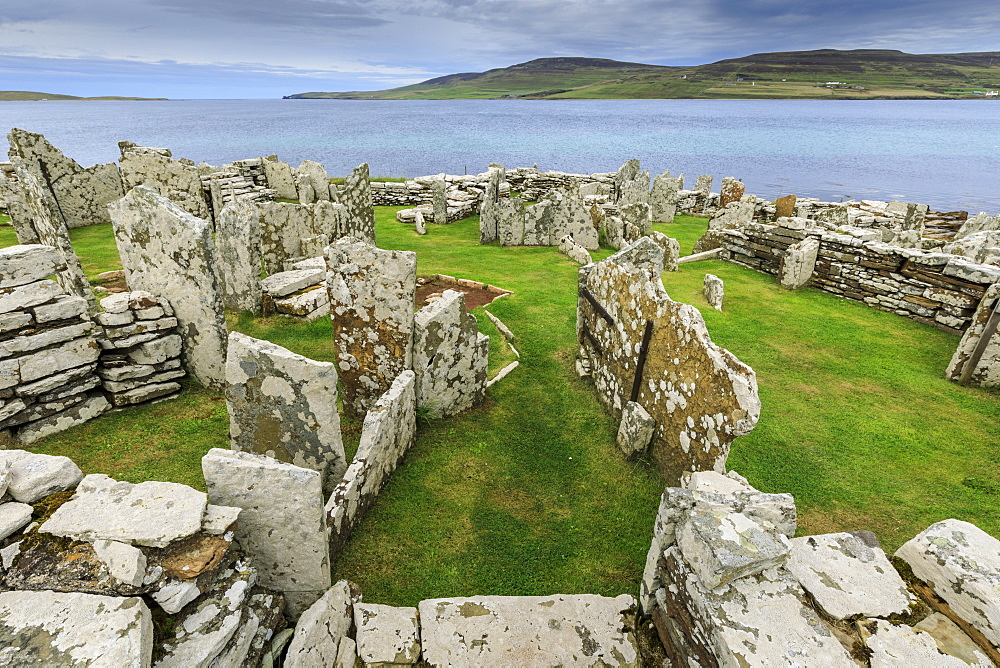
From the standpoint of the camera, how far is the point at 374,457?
16.4 ft

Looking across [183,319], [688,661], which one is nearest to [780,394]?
[688,661]

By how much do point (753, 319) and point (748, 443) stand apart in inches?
198

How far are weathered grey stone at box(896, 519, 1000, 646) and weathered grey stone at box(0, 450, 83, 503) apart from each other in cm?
564

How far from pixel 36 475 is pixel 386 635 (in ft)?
8.50

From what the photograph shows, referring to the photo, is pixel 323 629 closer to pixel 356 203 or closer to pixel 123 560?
pixel 123 560

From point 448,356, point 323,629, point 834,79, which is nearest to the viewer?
point 323,629

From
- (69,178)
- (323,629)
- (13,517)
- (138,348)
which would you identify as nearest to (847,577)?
(323,629)

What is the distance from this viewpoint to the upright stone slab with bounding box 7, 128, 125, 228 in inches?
558

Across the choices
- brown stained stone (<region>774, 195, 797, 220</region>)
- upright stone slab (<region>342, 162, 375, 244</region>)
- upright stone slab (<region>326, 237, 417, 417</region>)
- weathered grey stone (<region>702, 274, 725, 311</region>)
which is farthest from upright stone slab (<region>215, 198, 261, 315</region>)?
brown stained stone (<region>774, 195, 797, 220</region>)

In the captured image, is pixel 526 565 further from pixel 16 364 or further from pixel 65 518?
pixel 16 364

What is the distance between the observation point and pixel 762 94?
157 meters

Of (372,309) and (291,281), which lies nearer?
(372,309)

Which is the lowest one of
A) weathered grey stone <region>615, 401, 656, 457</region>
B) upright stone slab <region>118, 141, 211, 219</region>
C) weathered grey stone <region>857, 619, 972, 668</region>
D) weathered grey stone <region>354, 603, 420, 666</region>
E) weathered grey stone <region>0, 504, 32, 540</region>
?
weathered grey stone <region>615, 401, 656, 457</region>

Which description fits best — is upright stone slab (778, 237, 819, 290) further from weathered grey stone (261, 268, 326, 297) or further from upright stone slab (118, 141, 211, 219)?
upright stone slab (118, 141, 211, 219)
